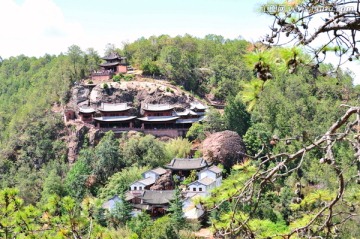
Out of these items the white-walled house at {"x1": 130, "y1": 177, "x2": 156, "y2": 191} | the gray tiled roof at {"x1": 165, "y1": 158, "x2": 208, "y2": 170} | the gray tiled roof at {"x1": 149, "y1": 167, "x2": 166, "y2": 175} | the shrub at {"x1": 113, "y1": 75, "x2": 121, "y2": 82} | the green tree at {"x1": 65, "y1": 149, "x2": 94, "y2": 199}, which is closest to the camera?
the white-walled house at {"x1": 130, "y1": 177, "x2": 156, "y2": 191}

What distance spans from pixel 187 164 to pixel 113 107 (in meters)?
6.99

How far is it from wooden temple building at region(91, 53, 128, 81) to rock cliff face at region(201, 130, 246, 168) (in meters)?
10.5

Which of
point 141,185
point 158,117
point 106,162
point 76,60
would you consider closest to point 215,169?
point 141,185

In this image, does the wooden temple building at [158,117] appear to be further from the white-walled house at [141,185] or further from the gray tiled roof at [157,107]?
the white-walled house at [141,185]

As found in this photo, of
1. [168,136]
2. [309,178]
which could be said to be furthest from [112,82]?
[309,178]

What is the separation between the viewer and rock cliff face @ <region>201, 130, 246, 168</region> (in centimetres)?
2464

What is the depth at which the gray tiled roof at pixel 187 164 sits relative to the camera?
23953 mm

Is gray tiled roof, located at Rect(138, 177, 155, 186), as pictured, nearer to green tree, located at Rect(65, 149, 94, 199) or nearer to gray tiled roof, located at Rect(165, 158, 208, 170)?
gray tiled roof, located at Rect(165, 158, 208, 170)

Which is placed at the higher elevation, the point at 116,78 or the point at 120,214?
the point at 116,78

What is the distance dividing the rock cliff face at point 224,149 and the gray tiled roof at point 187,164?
73cm

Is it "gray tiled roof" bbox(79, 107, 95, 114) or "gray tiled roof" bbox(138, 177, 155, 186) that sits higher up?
"gray tiled roof" bbox(79, 107, 95, 114)

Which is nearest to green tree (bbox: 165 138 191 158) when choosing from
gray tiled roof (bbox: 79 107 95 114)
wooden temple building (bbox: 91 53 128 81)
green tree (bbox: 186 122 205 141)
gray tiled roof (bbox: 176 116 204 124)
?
green tree (bbox: 186 122 205 141)

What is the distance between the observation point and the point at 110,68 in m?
33.7

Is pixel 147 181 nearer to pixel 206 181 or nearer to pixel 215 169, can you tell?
pixel 206 181
